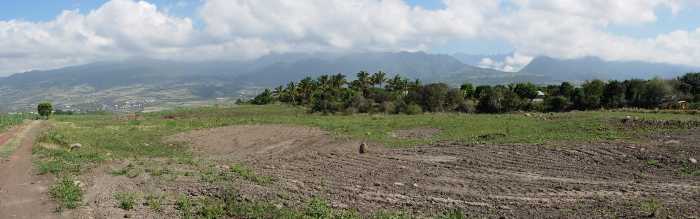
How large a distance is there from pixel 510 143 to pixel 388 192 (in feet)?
35.0

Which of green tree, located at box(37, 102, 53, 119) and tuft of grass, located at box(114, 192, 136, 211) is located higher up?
green tree, located at box(37, 102, 53, 119)

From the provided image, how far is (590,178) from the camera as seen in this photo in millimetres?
14547

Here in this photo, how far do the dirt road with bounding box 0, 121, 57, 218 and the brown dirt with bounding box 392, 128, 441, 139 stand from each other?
676 inches

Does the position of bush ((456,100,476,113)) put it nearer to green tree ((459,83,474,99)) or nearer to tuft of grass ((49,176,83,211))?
green tree ((459,83,474,99))

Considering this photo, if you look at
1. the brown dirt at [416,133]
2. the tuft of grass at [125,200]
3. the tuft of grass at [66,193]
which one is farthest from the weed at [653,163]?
the tuft of grass at [66,193]

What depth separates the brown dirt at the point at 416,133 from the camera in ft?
89.1

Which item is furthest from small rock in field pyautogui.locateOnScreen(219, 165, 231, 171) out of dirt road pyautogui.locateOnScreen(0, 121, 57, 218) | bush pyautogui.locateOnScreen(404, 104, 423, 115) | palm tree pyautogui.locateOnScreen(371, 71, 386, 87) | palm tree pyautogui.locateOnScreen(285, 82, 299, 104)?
palm tree pyautogui.locateOnScreen(285, 82, 299, 104)

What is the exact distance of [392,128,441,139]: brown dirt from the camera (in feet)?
89.1

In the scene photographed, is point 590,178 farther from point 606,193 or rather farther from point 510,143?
point 510,143

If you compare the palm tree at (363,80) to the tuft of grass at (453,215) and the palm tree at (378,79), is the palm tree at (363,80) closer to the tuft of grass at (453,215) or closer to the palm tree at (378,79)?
the palm tree at (378,79)

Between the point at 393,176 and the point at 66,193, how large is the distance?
353 inches

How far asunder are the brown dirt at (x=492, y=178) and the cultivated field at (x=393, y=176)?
4 cm

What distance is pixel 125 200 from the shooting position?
12242 millimetres

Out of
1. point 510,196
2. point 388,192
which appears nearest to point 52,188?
point 388,192
